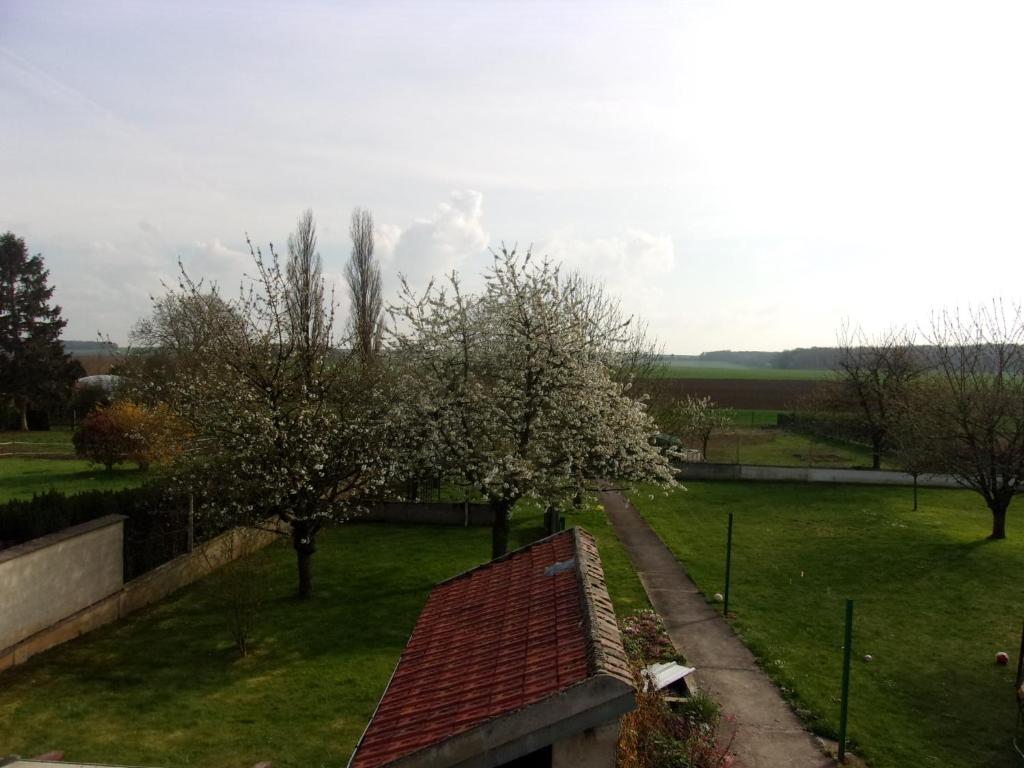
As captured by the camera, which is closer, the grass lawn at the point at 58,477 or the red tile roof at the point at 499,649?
the red tile roof at the point at 499,649

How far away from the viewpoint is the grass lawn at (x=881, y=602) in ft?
31.6

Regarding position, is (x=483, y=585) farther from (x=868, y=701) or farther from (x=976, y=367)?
(x=976, y=367)

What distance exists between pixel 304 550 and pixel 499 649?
33.6 ft

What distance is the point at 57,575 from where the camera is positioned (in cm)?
1168

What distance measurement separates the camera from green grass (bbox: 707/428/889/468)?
33.9 metres

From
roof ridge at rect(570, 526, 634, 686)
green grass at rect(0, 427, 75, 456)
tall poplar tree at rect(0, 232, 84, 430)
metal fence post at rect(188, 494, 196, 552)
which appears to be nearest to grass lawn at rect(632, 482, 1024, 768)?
roof ridge at rect(570, 526, 634, 686)

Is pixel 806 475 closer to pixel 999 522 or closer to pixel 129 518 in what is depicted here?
pixel 999 522

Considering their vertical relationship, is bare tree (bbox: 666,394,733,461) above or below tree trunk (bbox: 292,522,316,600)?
above

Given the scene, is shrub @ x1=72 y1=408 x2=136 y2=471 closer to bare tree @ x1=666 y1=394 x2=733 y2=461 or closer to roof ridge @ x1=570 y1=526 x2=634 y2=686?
bare tree @ x1=666 y1=394 x2=733 y2=461

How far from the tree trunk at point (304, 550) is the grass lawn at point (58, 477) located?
460 inches

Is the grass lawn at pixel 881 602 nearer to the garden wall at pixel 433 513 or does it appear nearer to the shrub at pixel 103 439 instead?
the garden wall at pixel 433 513

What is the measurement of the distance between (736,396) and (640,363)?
49.9 meters

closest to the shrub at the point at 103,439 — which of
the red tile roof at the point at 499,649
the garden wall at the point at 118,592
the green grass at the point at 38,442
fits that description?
the green grass at the point at 38,442

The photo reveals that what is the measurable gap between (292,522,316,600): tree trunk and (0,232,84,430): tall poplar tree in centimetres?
3974
